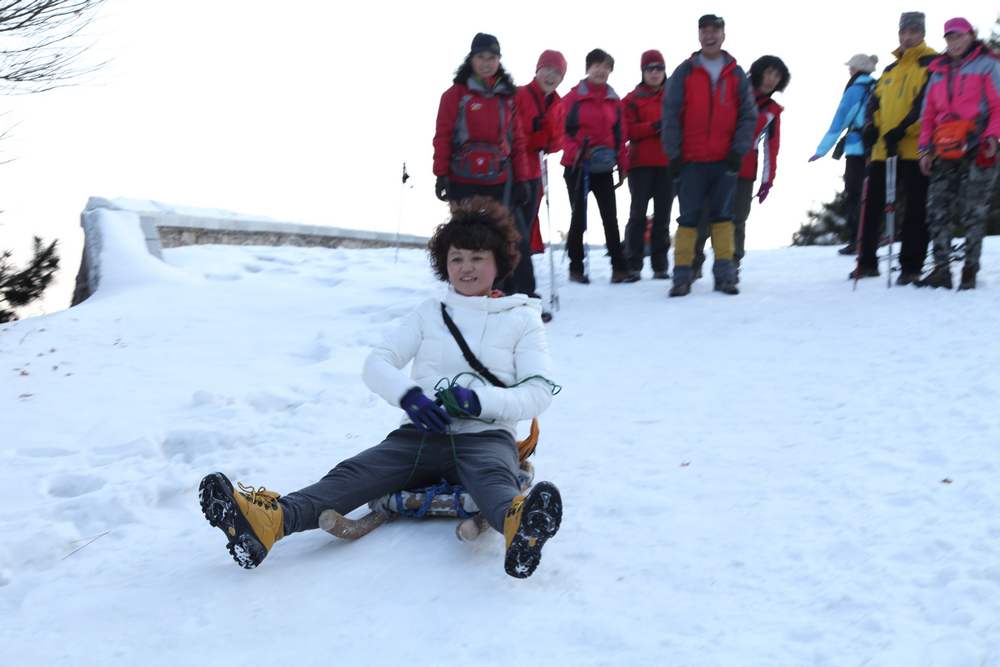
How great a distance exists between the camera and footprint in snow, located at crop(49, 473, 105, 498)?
163 inches

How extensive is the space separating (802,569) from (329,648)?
1544 mm

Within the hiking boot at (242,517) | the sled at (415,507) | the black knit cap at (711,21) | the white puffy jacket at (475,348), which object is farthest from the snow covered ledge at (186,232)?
the hiking boot at (242,517)

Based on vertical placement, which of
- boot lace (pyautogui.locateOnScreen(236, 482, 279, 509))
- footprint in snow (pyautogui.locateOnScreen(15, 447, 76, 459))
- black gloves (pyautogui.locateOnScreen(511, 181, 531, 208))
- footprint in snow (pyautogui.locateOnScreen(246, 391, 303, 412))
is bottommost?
footprint in snow (pyautogui.locateOnScreen(15, 447, 76, 459))

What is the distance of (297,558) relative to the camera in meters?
3.29

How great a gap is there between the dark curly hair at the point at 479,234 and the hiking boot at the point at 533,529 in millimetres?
1204

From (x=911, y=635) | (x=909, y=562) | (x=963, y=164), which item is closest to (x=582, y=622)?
(x=911, y=635)

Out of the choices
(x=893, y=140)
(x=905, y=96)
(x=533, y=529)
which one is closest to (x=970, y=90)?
(x=905, y=96)

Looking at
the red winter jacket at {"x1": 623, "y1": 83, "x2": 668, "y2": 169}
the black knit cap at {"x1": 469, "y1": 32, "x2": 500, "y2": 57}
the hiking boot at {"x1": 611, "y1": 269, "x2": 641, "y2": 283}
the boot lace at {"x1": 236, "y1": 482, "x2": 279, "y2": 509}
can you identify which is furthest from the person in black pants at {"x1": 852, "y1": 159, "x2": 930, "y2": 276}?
the boot lace at {"x1": 236, "y1": 482, "x2": 279, "y2": 509}

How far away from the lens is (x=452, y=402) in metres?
3.34

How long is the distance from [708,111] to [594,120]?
1.30 metres

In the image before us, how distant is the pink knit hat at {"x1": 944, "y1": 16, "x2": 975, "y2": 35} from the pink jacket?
0.16 meters

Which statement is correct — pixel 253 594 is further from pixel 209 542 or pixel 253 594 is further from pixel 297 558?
pixel 209 542

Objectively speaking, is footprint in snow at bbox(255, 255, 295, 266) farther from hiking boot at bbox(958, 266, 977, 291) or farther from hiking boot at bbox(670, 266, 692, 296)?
hiking boot at bbox(958, 266, 977, 291)

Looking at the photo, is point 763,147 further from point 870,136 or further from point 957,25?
point 957,25
